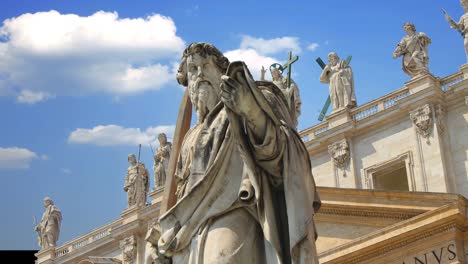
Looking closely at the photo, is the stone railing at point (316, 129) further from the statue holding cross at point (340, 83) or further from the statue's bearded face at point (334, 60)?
the statue's bearded face at point (334, 60)

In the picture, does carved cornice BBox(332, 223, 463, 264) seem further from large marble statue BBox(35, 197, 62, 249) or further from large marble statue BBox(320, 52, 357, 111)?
large marble statue BBox(35, 197, 62, 249)

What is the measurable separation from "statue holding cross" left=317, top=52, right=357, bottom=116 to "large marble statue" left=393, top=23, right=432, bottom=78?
2.25 m

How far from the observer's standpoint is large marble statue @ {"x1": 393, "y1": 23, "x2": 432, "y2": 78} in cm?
2938

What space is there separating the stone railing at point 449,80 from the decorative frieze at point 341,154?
3630mm

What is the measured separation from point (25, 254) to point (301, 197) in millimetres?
40848

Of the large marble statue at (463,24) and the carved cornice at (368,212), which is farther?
the large marble statue at (463,24)

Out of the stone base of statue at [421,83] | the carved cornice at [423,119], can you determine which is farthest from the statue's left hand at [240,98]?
the stone base of statue at [421,83]

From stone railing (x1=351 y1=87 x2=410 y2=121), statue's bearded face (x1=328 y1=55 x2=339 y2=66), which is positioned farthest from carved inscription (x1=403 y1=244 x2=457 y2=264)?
statue's bearded face (x1=328 y1=55 x2=339 y2=66)

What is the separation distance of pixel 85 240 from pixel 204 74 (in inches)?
1324

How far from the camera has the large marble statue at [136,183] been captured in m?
35.4

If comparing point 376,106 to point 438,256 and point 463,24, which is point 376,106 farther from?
point 438,256

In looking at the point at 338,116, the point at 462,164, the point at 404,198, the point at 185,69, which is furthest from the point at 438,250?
the point at 185,69

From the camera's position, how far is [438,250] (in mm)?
22078

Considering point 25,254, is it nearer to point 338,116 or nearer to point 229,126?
point 338,116
